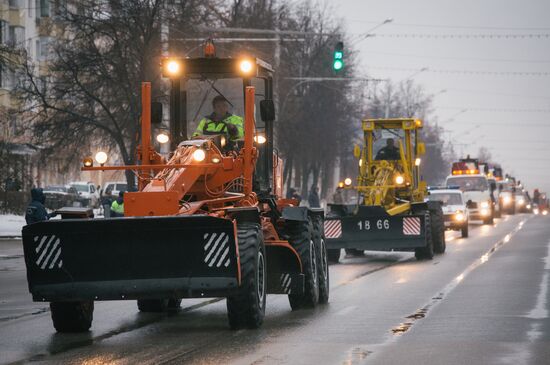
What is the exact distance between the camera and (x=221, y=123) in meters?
16.4

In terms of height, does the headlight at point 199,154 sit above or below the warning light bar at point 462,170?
below

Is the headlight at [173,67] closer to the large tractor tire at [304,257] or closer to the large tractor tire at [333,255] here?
the large tractor tire at [304,257]

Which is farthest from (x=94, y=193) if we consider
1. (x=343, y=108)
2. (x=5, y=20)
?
(x=343, y=108)

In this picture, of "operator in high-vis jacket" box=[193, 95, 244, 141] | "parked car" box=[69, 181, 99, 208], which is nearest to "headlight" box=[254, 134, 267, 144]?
"operator in high-vis jacket" box=[193, 95, 244, 141]

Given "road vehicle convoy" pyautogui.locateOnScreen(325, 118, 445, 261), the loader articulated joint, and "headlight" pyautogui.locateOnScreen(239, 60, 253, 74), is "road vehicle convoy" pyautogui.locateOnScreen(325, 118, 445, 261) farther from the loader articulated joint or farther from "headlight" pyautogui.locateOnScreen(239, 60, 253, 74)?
"headlight" pyautogui.locateOnScreen(239, 60, 253, 74)

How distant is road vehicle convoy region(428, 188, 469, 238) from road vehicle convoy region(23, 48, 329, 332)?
27.0 metres

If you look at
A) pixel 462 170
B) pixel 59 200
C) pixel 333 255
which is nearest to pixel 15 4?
pixel 59 200

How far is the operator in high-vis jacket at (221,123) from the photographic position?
639 inches

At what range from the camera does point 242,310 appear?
14305 millimetres

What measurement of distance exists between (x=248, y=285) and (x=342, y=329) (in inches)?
46.2

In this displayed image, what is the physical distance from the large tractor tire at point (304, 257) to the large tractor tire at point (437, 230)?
15136 mm

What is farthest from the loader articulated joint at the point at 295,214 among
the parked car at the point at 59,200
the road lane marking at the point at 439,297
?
the parked car at the point at 59,200

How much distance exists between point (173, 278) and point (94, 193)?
59.3 m

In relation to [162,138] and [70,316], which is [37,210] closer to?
[162,138]
